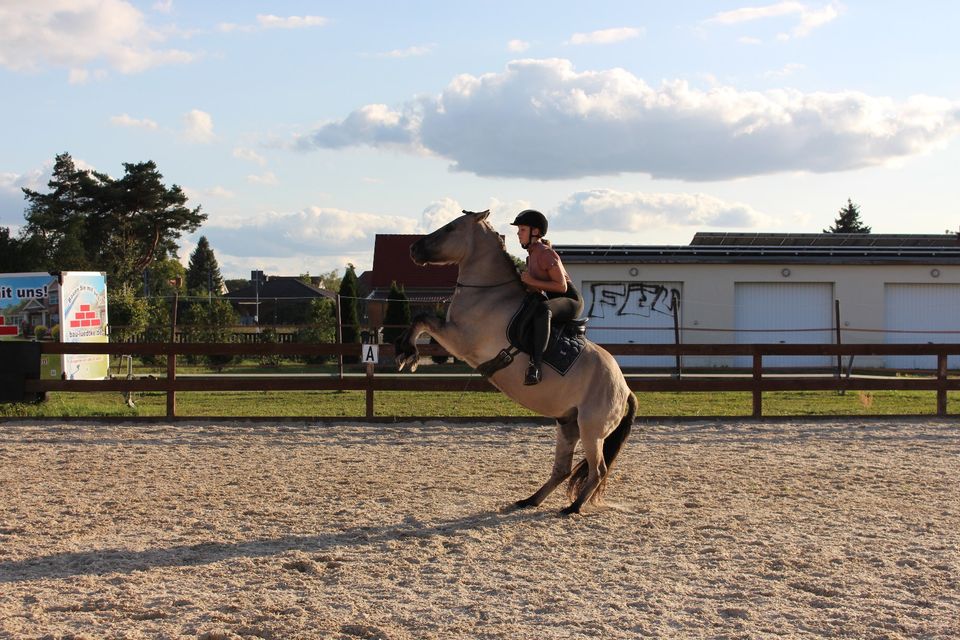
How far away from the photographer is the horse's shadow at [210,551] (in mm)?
5457

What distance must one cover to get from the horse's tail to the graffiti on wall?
1997 cm

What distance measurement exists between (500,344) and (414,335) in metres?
0.68

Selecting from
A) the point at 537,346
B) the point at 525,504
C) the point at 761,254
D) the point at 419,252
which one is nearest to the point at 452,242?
the point at 419,252

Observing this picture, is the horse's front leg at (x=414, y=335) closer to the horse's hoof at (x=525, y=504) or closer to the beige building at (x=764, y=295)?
the horse's hoof at (x=525, y=504)

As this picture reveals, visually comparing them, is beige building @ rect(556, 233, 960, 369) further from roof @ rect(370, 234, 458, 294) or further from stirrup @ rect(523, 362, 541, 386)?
stirrup @ rect(523, 362, 541, 386)

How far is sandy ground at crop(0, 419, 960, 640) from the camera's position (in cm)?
455

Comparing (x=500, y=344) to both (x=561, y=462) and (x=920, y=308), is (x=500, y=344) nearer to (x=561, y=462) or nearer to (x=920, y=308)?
(x=561, y=462)

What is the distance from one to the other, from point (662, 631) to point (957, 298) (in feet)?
90.8

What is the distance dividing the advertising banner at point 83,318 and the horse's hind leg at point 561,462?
13.6 metres

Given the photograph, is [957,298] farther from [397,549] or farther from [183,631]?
[183,631]

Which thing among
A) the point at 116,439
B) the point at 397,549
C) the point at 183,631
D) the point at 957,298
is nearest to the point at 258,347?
the point at 116,439

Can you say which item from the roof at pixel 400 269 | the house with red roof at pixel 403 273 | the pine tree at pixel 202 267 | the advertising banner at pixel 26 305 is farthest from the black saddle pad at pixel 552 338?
the pine tree at pixel 202 267

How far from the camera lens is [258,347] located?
13172 mm

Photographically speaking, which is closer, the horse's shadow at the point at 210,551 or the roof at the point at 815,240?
the horse's shadow at the point at 210,551
